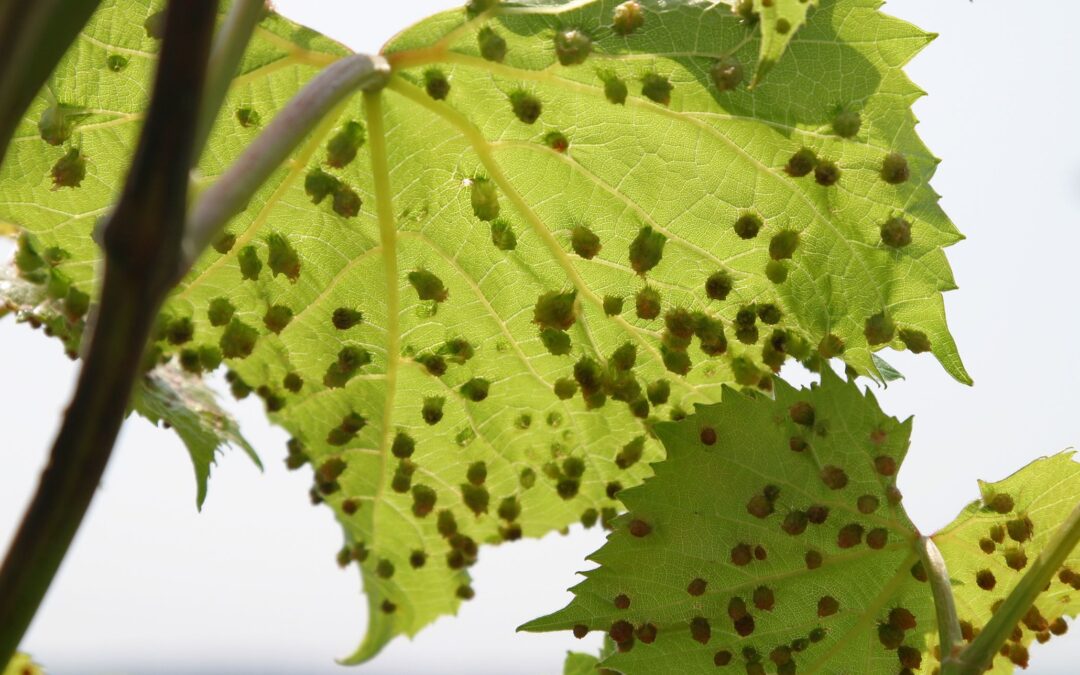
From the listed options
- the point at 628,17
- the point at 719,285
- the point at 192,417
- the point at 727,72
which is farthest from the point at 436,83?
the point at 192,417

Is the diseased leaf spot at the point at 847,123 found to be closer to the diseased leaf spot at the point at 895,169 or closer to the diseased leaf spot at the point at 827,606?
the diseased leaf spot at the point at 895,169

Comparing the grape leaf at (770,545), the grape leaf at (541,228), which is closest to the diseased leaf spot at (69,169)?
the grape leaf at (541,228)

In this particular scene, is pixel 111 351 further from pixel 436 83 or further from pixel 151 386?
pixel 151 386

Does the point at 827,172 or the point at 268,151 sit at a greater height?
the point at 827,172

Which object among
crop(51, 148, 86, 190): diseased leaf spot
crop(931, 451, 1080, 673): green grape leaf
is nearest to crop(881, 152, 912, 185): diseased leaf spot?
crop(931, 451, 1080, 673): green grape leaf

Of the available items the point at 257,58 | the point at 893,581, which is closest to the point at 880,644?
the point at 893,581

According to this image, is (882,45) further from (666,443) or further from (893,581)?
(893,581)
